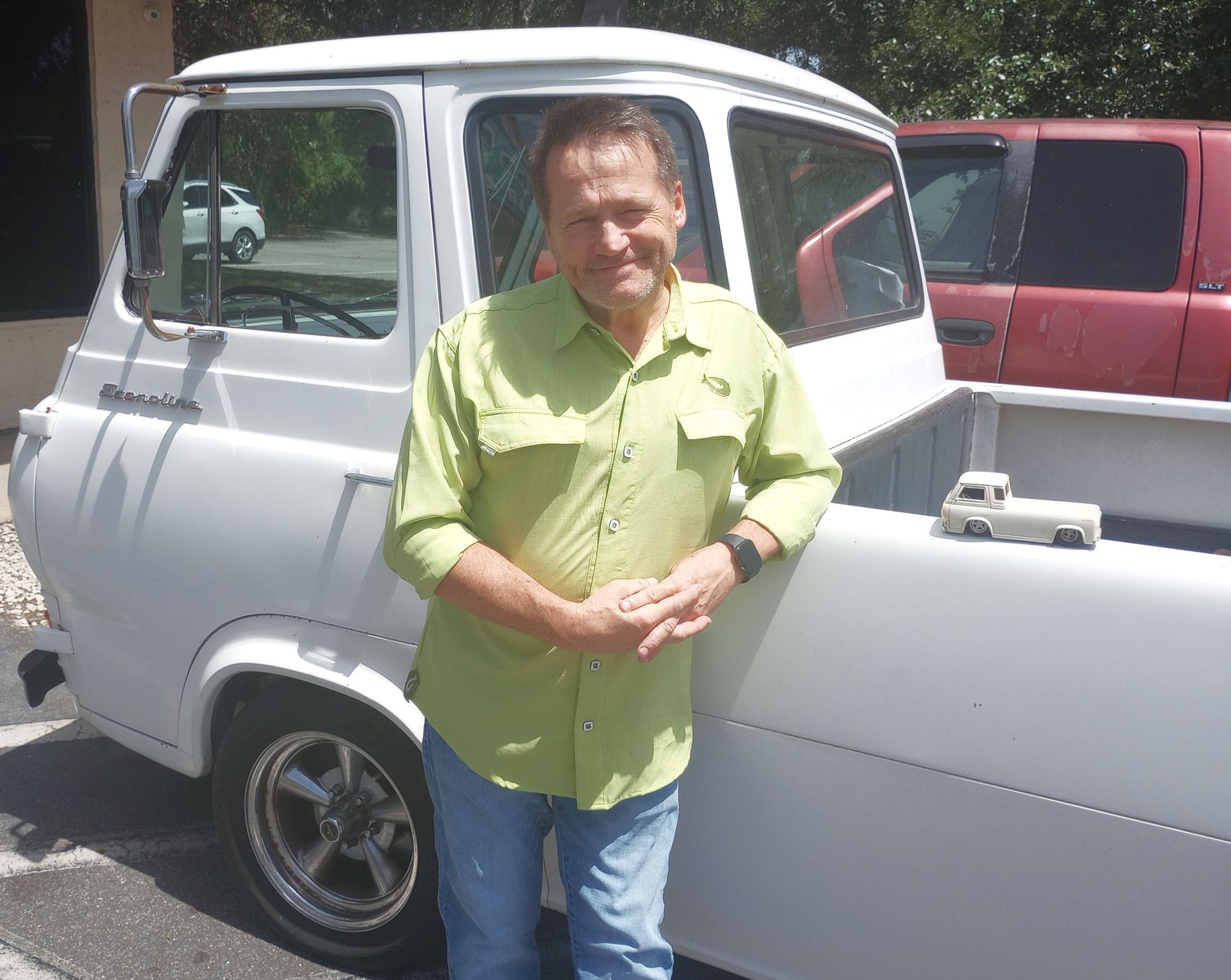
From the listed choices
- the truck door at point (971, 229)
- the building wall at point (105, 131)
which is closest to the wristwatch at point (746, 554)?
the truck door at point (971, 229)

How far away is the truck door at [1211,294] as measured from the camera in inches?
190

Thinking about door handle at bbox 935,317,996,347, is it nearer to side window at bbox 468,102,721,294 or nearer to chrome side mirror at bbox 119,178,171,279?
side window at bbox 468,102,721,294

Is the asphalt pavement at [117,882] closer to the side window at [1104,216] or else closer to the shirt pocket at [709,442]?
the shirt pocket at [709,442]

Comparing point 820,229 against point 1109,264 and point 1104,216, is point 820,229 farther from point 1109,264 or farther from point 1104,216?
point 1104,216

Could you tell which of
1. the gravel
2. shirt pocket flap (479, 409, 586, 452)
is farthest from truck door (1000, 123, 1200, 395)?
the gravel

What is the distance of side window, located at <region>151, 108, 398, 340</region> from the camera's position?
97.7 inches

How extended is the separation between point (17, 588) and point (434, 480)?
4445mm

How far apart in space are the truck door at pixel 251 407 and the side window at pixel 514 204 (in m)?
0.12

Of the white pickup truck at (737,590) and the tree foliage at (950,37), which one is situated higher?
the tree foliage at (950,37)

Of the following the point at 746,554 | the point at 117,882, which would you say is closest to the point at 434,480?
the point at 746,554

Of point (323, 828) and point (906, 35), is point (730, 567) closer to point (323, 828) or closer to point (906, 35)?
point (323, 828)

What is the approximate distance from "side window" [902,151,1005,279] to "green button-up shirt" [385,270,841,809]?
11.9ft

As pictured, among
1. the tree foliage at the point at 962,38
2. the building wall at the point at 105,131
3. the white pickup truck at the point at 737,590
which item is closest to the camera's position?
the white pickup truck at the point at 737,590

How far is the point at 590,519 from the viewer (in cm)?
186
